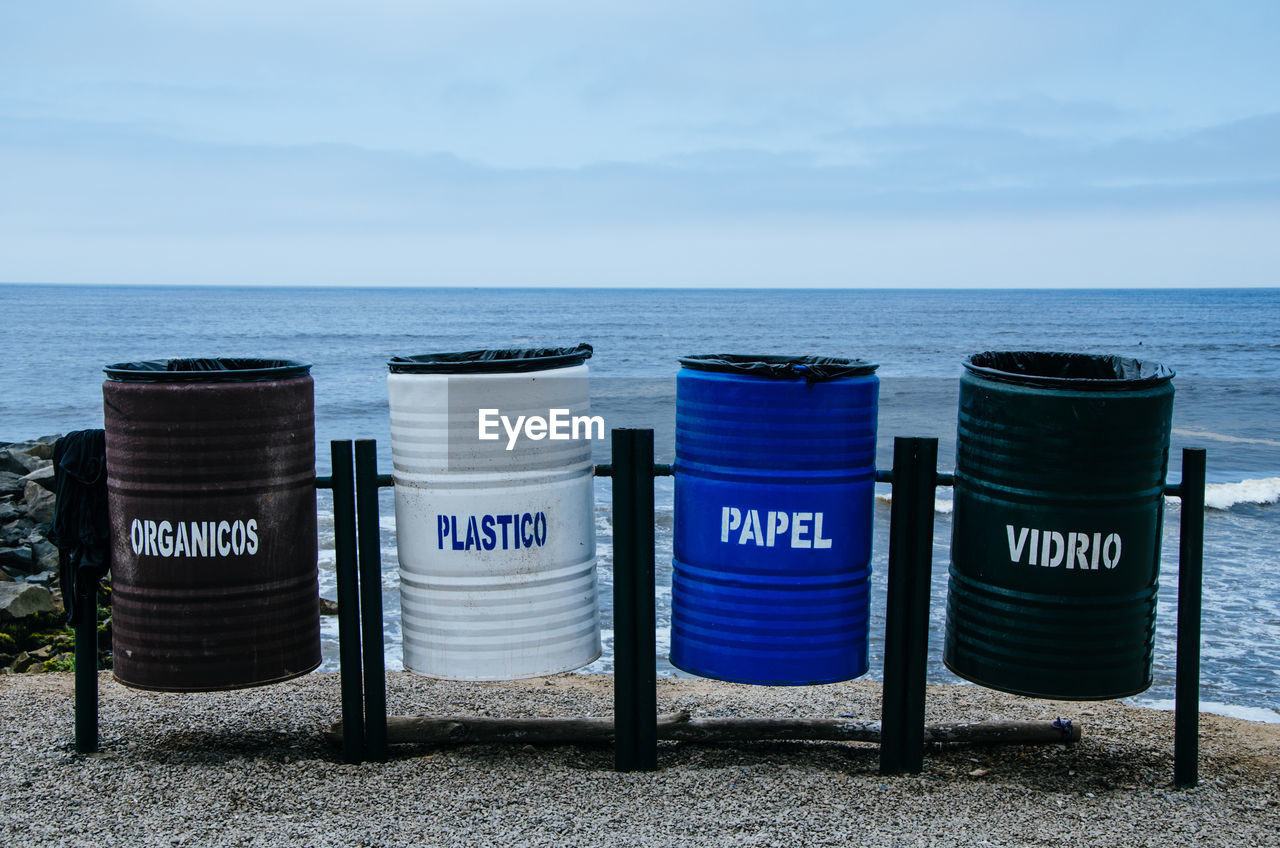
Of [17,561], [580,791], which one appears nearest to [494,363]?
[580,791]

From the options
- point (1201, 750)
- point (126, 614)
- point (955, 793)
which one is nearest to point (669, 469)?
point (955, 793)

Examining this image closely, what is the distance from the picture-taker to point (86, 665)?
13.5ft

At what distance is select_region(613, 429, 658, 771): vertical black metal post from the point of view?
151 inches

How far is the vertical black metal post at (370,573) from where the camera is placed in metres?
3.86

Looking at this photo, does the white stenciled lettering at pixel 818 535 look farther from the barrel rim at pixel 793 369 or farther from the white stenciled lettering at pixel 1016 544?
the white stenciled lettering at pixel 1016 544

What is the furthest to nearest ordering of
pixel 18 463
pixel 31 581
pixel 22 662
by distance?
pixel 18 463
pixel 31 581
pixel 22 662

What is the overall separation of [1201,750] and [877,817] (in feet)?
5.37

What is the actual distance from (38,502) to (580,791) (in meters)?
11.0

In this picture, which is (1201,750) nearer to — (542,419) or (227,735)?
(542,419)

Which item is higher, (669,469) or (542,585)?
(669,469)

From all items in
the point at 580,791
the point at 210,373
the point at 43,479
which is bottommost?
the point at 43,479

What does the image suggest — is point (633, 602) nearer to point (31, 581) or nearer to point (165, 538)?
point (165, 538)

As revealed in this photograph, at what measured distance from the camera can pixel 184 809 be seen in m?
3.73

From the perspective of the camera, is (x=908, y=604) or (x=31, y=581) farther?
(x=31, y=581)
